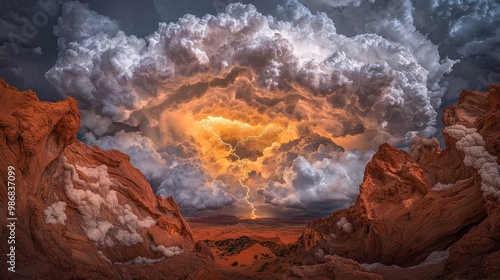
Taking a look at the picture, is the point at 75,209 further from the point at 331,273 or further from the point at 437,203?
the point at 437,203

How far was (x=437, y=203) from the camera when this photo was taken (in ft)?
50.0

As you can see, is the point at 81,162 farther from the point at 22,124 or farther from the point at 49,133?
the point at 22,124

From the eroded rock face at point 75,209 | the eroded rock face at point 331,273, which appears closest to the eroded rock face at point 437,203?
the eroded rock face at point 331,273

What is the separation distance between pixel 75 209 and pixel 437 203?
51.3ft

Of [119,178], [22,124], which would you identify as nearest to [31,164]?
[22,124]

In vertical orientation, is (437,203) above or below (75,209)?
above

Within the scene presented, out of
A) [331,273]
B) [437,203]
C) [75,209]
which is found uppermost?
[437,203]

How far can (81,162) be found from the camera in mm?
16391

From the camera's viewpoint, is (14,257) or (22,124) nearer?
(14,257)

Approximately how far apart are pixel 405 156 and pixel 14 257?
18766mm

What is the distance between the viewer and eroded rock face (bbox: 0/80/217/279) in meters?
11.0

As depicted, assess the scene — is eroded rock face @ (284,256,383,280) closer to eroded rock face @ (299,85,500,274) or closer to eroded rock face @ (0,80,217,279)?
eroded rock face @ (299,85,500,274)

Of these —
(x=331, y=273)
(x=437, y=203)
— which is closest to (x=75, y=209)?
(x=331, y=273)

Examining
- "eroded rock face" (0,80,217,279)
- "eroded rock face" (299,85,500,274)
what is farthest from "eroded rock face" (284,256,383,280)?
"eroded rock face" (0,80,217,279)
